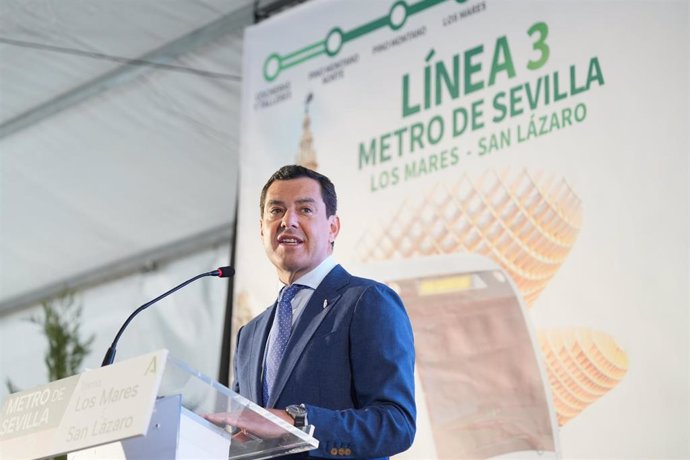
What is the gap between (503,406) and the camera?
12.6 feet

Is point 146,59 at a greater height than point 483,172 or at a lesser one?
greater

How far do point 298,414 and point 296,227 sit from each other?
598 mm

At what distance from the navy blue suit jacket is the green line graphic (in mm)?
2174

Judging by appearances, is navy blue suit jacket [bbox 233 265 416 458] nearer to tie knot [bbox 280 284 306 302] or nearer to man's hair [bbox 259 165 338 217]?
tie knot [bbox 280 284 306 302]

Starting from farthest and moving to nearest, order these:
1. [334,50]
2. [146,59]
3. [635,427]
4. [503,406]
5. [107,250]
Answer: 1. [107,250]
2. [146,59]
3. [334,50]
4. [503,406]
5. [635,427]

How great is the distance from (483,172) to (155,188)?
2542mm

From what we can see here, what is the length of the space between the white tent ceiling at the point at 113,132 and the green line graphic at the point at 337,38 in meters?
0.40

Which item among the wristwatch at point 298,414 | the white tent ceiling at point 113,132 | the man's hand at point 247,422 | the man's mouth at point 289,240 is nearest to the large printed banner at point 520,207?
the white tent ceiling at point 113,132

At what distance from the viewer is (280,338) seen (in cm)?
267

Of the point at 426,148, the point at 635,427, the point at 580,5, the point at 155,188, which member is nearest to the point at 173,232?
the point at 155,188

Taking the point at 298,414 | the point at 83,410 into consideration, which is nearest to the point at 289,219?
the point at 298,414

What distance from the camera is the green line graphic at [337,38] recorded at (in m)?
4.68

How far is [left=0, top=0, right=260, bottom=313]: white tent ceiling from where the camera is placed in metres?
5.43

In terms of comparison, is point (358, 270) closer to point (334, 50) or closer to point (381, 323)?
point (334, 50)
